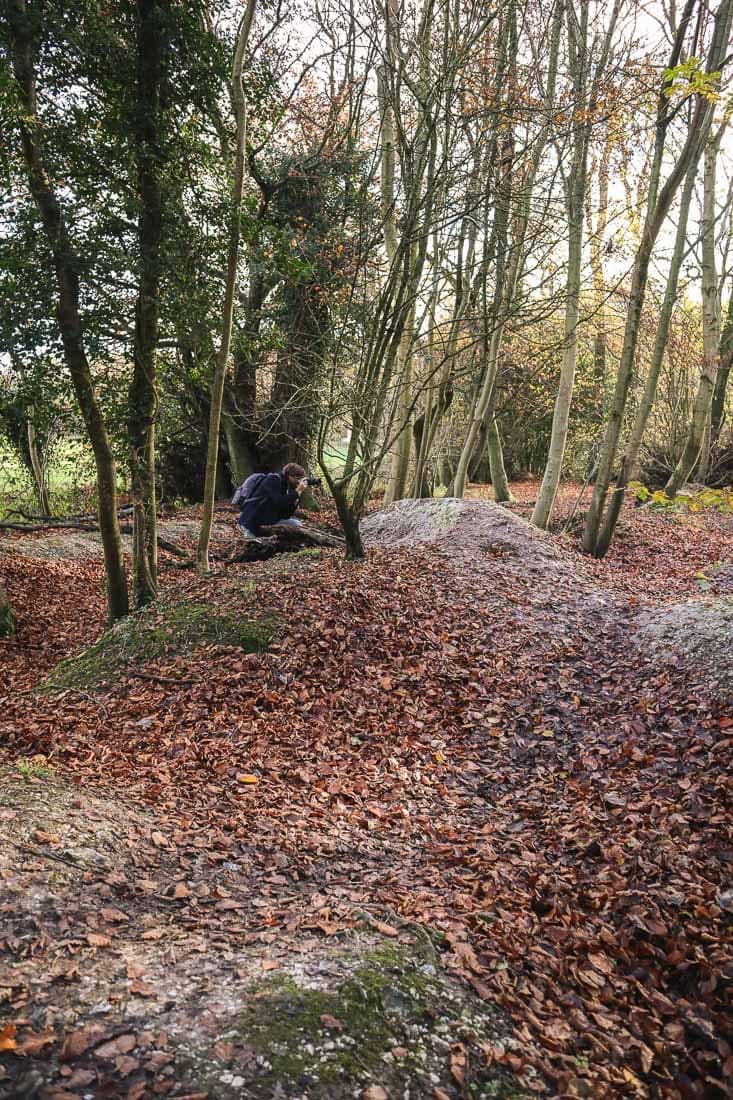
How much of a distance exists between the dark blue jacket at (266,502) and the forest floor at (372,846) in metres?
2.27

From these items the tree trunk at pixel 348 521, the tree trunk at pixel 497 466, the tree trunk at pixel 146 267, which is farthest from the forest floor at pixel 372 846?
the tree trunk at pixel 497 466

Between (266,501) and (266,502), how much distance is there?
0.06 ft

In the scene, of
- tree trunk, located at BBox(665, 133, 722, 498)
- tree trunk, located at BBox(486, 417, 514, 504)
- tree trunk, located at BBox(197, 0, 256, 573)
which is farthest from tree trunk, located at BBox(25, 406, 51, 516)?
tree trunk, located at BBox(665, 133, 722, 498)

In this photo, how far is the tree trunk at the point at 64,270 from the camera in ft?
19.9

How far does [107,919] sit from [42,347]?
5.75 meters

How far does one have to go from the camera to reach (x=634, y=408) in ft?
65.5

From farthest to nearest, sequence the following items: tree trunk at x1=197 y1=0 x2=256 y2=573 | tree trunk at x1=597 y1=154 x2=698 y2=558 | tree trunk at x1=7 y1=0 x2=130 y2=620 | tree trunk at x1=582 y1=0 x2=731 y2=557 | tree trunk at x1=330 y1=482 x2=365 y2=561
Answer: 1. tree trunk at x1=597 y1=154 x2=698 y2=558
2. tree trunk at x1=582 y1=0 x2=731 y2=557
3. tree trunk at x1=330 y1=482 x2=365 y2=561
4. tree trunk at x1=197 y1=0 x2=256 y2=573
5. tree trunk at x1=7 y1=0 x2=130 y2=620

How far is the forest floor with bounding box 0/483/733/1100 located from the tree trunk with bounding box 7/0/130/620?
1372 millimetres

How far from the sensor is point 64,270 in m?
6.53

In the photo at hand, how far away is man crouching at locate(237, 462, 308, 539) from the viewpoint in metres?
10.2

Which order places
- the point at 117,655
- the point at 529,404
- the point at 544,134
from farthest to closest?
the point at 529,404 < the point at 544,134 < the point at 117,655

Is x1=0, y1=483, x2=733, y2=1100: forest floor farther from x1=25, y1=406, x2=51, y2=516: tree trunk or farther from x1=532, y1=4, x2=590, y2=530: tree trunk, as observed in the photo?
x1=25, y1=406, x2=51, y2=516: tree trunk

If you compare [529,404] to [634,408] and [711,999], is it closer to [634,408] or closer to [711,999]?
[634,408]

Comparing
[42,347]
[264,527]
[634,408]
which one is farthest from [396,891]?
[634,408]
